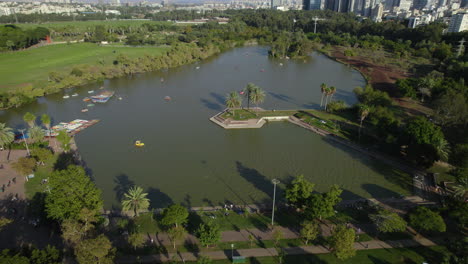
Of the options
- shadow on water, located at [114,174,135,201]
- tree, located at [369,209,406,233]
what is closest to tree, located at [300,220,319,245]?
tree, located at [369,209,406,233]

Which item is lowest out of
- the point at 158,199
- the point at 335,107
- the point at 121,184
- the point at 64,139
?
the point at 158,199

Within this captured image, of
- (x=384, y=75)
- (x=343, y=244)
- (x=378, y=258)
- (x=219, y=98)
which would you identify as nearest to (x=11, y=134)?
(x=219, y=98)

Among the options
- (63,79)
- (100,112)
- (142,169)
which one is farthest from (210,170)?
(63,79)

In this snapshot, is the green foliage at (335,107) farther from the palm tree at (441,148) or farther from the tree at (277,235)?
the tree at (277,235)

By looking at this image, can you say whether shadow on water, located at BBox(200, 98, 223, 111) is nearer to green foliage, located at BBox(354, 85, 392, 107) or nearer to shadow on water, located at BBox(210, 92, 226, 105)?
shadow on water, located at BBox(210, 92, 226, 105)

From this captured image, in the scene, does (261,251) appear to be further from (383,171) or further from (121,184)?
(383,171)
